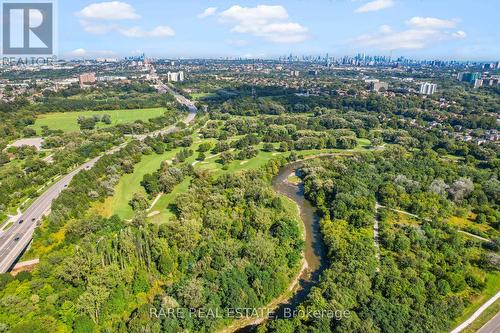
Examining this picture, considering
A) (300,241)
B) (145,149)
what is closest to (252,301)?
(300,241)

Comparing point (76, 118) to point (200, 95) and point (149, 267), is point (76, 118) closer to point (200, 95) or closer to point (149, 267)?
point (200, 95)

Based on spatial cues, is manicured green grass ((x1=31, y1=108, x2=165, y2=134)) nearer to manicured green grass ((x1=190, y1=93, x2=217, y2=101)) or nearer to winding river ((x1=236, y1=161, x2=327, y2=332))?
manicured green grass ((x1=190, y1=93, x2=217, y2=101))

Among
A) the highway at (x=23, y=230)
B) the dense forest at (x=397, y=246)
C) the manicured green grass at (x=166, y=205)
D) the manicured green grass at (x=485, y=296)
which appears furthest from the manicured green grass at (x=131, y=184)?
the manicured green grass at (x=485, y=296)

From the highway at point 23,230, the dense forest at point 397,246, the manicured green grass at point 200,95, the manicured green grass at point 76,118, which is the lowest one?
the highway at point 23,230

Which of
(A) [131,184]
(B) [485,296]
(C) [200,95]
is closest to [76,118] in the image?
(A) [131,184]

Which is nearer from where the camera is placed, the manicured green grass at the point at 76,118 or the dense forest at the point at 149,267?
the dense forest at the point at 149,267

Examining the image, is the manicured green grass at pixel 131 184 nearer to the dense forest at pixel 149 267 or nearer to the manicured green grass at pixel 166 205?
the manicured green grass at pixel 166 205

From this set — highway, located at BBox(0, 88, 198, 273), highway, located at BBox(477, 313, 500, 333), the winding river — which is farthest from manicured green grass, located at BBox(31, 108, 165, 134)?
highway, located at BBox(477, 313, 500, 333)
